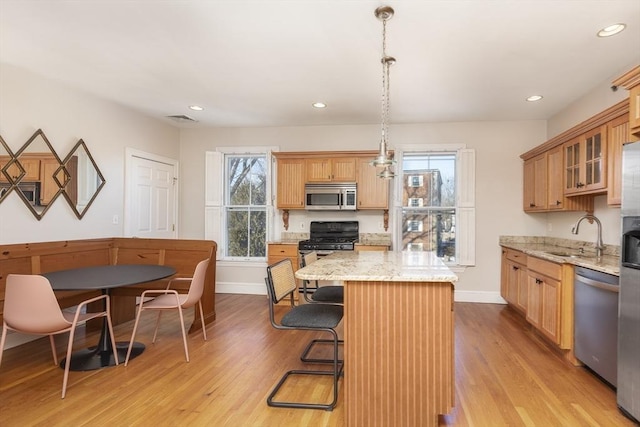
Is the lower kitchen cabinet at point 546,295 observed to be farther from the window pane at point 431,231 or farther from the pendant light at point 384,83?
the pendant light at point 384,83

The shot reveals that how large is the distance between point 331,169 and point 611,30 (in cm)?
317

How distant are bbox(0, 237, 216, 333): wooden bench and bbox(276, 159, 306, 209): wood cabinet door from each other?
1402 millimetres

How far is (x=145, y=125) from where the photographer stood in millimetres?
4855

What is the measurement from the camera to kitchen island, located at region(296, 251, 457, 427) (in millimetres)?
1956

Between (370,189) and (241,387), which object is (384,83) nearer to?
(370,189)

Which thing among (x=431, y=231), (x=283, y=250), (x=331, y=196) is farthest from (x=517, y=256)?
(x=283, y=250)

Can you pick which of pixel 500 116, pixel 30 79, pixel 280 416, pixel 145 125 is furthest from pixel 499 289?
pixel 30 79

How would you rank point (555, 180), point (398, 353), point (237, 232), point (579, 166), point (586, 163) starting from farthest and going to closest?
point (237, 232), point (555, 180), point (579, 166), point (586, 163), point (398, 353)

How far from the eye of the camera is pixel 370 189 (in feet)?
16.1

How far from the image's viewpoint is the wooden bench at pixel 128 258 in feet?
11.5

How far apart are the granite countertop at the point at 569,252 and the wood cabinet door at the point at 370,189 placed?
1714mm

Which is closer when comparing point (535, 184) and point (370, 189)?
point (535, 184)

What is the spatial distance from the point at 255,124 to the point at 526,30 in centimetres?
369

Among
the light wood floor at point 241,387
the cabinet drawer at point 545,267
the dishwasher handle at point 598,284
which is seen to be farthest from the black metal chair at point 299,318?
the cabinet drawer at point 545,267
